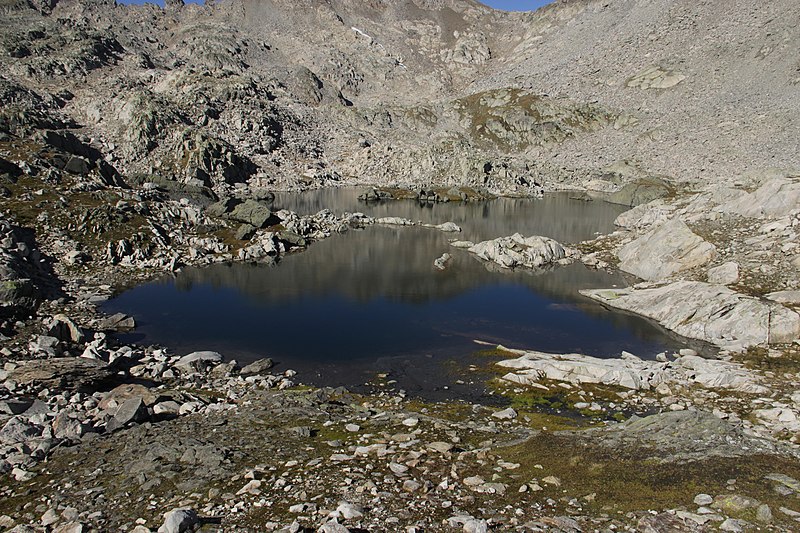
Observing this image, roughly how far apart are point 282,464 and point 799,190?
204ft

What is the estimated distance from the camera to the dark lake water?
36000 mm

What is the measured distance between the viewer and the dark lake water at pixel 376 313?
118 ft

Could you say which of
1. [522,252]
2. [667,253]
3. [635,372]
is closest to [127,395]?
[635,372]

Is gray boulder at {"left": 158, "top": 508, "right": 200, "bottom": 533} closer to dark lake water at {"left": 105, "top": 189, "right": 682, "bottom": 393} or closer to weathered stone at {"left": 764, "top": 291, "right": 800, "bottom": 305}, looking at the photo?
dark lake water at {"left": 105, "top": 189, "right": 682, "bottom": 393}

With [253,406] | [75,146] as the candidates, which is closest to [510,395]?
[253,406]

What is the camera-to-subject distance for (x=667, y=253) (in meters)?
53.1

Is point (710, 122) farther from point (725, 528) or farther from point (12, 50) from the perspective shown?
point (12, 50)

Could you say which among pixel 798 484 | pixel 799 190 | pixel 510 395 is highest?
pixel 799 190

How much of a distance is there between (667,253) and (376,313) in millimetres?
32899

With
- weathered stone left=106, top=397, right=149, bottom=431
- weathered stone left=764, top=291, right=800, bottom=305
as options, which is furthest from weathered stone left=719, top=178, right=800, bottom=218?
weathered stone left=106, top=397, right=149, bottom=431

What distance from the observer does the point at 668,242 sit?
178ft

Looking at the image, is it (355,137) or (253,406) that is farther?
(355,137)

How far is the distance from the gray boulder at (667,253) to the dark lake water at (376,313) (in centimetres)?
320

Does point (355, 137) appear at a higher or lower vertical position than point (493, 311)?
higher
